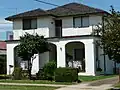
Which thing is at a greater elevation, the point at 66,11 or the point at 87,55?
the point at 66,11

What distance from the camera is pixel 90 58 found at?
118 feet

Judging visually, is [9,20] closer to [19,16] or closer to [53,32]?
[19,16]

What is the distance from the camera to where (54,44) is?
3909 cm

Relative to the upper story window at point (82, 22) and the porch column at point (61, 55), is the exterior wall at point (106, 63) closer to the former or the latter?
the upper story window at point (82, 22)

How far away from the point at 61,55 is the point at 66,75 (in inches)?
362

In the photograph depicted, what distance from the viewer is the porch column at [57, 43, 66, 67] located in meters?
37.3

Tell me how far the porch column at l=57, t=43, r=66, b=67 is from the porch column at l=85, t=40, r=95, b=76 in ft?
8.61

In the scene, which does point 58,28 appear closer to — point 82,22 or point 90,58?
point 82,22

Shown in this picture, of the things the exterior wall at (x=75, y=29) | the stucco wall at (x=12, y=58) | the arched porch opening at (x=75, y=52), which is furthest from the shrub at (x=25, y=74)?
the exterior wall at (x=75, y=29)

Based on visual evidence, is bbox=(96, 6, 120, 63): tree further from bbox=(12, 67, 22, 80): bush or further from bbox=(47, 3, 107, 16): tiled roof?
bbox=(47, 3, 107, 16): tiled roof

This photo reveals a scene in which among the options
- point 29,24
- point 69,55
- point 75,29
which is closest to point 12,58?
point 29,24

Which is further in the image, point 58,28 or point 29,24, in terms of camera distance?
point 29,24

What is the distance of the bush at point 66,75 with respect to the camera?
28.3 metres

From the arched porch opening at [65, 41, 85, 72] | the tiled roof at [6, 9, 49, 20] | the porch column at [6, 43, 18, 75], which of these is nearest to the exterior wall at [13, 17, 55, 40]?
the tiled roof at [6, 9, 49, 20]
